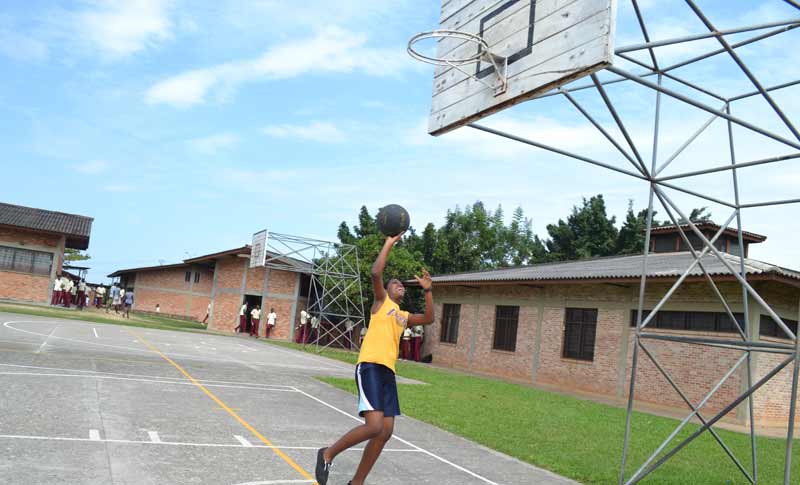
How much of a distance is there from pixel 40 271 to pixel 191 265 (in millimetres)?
13413

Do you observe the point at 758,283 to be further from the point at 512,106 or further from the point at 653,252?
the point at 512,106

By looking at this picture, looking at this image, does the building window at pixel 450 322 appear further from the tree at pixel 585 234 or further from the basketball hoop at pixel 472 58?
the basketball hoop at pixel 472 58

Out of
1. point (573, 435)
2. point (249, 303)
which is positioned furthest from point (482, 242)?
point (573, 435)

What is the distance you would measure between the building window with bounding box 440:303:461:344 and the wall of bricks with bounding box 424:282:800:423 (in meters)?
0.35

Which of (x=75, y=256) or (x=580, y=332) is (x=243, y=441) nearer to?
(x=580, y=332)

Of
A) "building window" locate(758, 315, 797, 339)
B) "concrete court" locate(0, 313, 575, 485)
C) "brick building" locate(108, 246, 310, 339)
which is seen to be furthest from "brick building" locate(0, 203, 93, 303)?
"building window" locate(758, 315, 797, 339)

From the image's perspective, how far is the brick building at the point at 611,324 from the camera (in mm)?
17250

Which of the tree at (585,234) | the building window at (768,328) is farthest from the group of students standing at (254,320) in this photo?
the building window at (768,328)

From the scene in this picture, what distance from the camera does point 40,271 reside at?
35.8m

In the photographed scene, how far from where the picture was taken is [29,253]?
117ft

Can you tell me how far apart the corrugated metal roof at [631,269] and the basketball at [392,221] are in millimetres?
12493

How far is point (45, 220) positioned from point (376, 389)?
37260mm

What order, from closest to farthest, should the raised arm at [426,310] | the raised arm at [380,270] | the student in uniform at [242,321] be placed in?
the raised arm at [380,270] < the raised arm at [426,310] < the student in uniform at [242,321]

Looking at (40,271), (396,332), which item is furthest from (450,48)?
(40,271)
